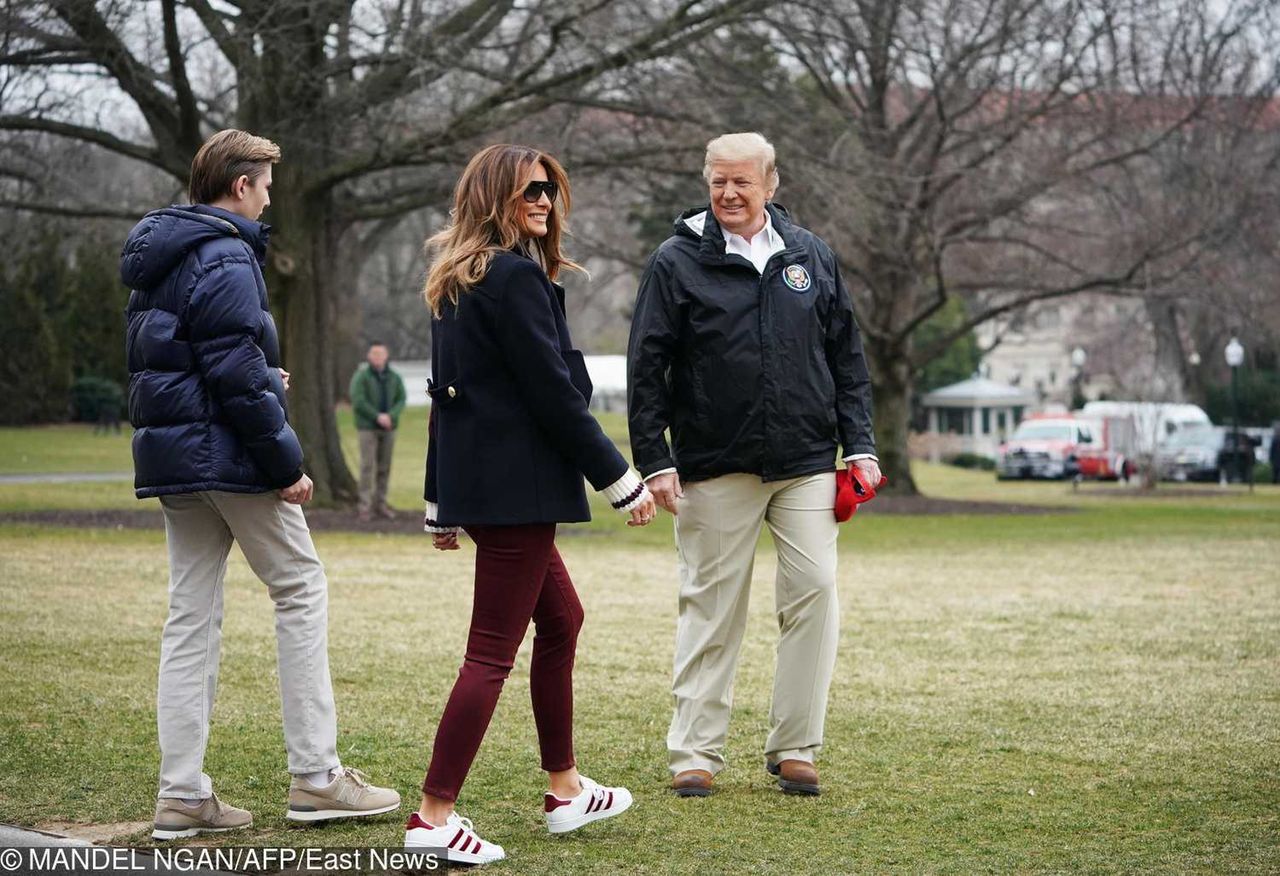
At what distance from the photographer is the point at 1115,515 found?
26219mm

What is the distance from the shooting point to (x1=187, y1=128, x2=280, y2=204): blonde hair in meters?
5.00

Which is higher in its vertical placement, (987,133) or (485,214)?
(987,133)

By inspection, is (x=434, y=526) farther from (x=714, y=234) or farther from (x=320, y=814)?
(x=714, y=234)

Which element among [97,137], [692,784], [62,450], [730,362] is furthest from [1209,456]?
[692,784]

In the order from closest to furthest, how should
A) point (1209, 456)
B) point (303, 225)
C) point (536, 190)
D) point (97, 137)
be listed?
point (536, 190), point (97, 137), point (303, 225), point (1209, 456)

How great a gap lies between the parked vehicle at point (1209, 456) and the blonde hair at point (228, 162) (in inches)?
1686

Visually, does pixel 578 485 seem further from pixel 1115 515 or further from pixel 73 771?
pixel 1115 515

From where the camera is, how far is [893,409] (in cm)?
2966

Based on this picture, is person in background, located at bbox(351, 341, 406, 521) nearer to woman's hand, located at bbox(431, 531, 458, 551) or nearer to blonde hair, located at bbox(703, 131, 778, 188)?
blonde hair, located at bbox(703, 131, 778, 188)

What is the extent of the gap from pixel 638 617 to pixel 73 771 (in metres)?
5.58

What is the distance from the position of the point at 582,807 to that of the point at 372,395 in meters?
14.1

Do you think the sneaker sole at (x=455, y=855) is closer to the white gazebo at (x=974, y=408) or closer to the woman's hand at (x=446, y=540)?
the woman's hand at (x=446, y=540)

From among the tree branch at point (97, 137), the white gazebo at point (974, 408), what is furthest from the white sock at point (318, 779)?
the white gazebo at point (974, 408)

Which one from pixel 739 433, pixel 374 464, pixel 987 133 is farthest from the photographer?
pixel 987 133
